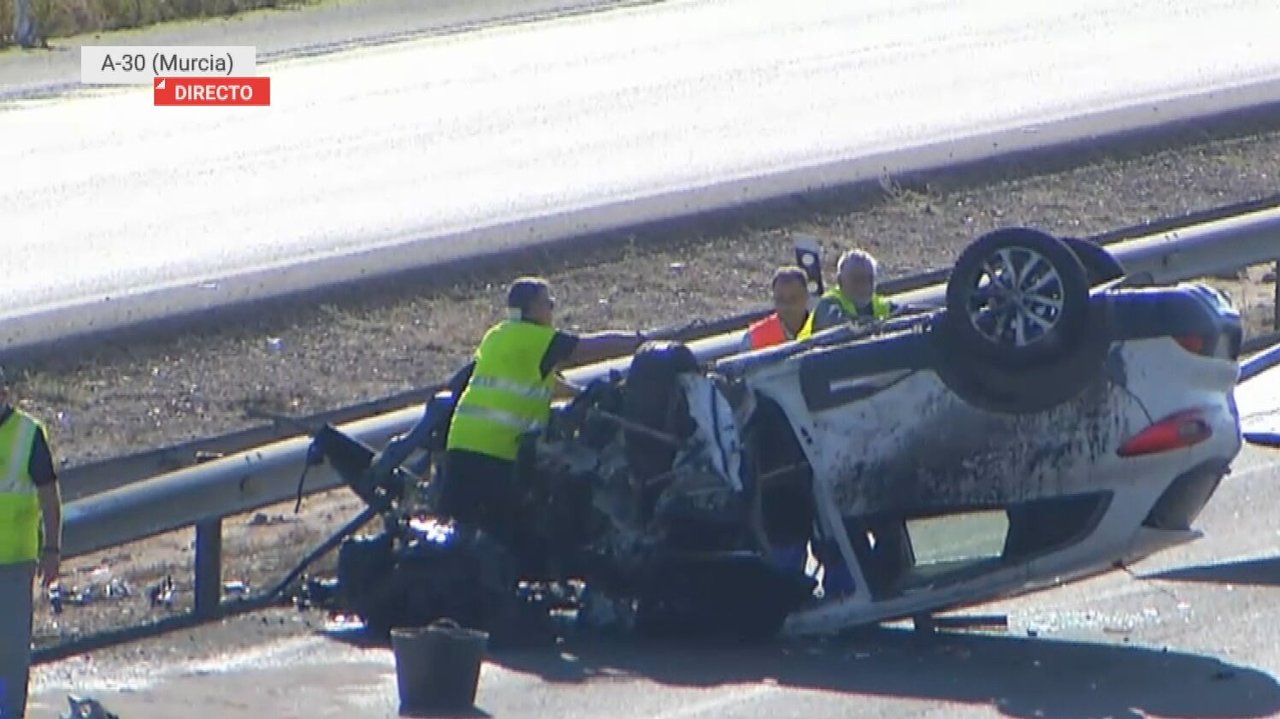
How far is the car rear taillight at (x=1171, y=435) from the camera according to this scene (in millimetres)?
10336

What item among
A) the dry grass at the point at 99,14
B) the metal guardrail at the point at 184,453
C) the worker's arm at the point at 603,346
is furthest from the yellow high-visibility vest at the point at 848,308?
the dry grass at the point at 99,14

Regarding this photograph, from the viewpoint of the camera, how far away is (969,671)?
398 inches

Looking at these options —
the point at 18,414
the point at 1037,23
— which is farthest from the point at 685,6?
the point at 18,414

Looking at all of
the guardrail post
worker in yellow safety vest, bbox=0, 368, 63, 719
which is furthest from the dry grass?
worker in yellow safety vest, bbox=0, 368, 63, 719

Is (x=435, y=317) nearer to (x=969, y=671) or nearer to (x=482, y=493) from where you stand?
(x=482, y=493)

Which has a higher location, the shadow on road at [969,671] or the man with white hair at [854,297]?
the man with white hair at [854,297]

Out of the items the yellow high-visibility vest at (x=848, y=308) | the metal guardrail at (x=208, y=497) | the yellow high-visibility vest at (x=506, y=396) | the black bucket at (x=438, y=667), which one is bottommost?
the black bucket at (x=438, y=667)

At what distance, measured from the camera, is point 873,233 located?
18.8 m

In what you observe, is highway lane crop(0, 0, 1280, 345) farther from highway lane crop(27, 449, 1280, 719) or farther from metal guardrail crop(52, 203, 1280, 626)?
highway lane crop(27, 449, 1280, 719)

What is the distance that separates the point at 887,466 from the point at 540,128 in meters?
12.9

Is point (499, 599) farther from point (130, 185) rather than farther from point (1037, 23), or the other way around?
point (1037, 23)

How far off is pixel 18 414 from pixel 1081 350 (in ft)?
12.1
